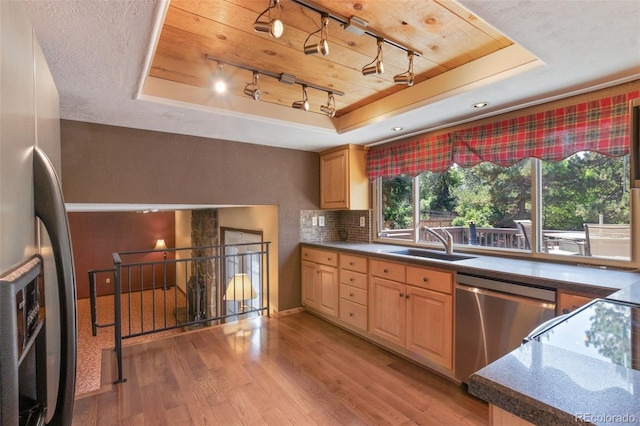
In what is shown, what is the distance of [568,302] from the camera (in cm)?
179

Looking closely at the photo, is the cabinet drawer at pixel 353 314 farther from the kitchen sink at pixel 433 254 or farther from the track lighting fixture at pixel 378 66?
the track lighting fixture at pixel 378 66

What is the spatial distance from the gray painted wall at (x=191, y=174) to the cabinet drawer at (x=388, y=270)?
4.18 ft

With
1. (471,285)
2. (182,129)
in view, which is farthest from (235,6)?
(471,285)

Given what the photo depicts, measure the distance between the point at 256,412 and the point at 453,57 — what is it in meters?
2.63

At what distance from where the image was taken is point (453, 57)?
2021mm

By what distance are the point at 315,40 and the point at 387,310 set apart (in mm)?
2275

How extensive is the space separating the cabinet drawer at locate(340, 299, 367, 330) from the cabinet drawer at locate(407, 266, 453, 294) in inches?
27.7

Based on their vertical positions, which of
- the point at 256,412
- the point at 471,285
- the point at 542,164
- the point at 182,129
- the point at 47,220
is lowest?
the point at 256,412

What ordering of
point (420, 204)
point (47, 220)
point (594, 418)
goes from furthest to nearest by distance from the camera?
point (420, 204) < point (47, 220) < point (594, 418)

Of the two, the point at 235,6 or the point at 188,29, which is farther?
the point at 188,29

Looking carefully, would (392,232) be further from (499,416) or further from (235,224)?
(499,416)

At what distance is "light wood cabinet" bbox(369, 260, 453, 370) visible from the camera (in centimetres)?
242

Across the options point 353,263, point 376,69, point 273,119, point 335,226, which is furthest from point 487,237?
point 273,119

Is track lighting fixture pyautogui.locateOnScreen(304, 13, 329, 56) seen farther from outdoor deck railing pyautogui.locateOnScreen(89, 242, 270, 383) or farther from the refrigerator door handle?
outdoor deck railing pyautogui.locateOnScreen(89, 242, 270, 383)
